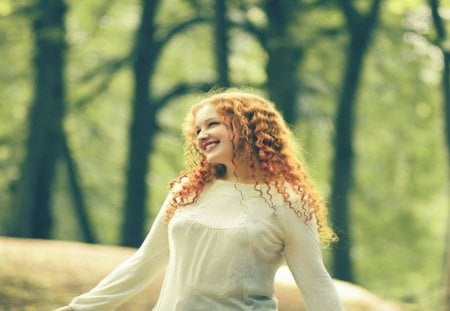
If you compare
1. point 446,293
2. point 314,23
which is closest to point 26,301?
point 446,293

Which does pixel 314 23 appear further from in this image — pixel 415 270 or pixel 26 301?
pixel 26 301

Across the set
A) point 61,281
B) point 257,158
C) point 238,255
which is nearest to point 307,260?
point 238,255

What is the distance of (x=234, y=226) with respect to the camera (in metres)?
4.05

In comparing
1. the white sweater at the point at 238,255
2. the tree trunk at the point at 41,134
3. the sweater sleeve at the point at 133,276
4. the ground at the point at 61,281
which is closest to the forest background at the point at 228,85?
the tree trunk at the point at 41,134

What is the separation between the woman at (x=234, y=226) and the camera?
4008 millimetres

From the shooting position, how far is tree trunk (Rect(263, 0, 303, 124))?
640 inches

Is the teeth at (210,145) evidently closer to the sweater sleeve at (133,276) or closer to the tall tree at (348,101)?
the sweater sleeve at (133,276)

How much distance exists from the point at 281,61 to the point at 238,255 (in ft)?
41.2

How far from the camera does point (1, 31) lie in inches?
736

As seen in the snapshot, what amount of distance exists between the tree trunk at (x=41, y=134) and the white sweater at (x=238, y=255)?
1332 cm

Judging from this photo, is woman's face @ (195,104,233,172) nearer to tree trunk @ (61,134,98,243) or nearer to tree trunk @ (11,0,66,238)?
tree trunk @ (11,0,66,238)

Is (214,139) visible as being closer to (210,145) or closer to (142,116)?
(210,145)

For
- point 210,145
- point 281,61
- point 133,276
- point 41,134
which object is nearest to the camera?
point 210,145

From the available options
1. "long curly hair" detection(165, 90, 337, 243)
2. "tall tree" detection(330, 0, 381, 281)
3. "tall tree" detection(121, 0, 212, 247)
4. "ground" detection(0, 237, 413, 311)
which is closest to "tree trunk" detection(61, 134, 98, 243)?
"tall tree" detection(121, 0, 212, 247)
